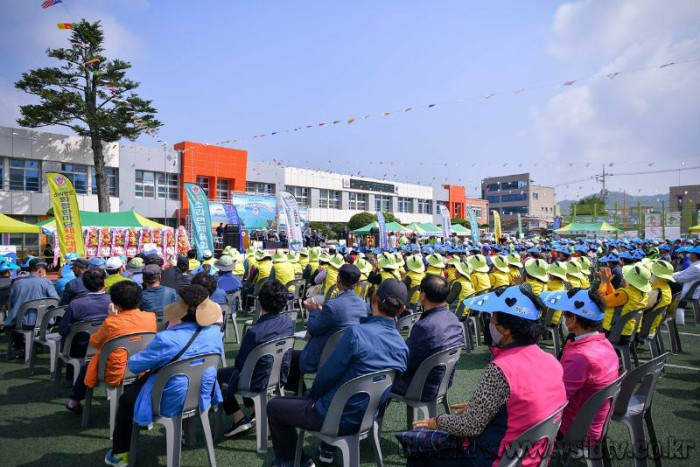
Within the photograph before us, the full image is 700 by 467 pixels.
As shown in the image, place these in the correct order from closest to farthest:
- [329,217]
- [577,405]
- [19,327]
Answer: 1. [577,405]
2. [19,327]
3. [329,217]

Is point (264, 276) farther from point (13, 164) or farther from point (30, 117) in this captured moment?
point (13, 164)

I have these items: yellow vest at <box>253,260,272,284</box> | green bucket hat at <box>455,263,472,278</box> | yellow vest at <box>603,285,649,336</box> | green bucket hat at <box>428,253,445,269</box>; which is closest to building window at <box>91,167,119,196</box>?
yellow vest at <box>253,260,272,284</box>

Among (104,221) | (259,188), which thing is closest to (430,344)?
(104,221)

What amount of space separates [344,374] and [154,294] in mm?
3552

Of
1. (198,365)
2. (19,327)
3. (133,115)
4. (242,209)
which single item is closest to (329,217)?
(242,209)

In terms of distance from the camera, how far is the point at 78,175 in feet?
85.9

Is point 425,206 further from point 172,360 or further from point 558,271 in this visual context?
point 172,360

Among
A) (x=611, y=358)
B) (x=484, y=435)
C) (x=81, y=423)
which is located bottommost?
(x=81, y=423)

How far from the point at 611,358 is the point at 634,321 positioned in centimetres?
290

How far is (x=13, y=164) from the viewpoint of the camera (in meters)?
23.6

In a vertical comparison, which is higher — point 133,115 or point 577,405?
point 133,115

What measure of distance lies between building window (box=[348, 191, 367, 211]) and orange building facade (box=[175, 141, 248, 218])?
13.9 m

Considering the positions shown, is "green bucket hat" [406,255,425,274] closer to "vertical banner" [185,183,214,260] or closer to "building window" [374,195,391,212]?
"vertical banner" [185,183,214,260]

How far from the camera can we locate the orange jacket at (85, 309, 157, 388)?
3.79m
